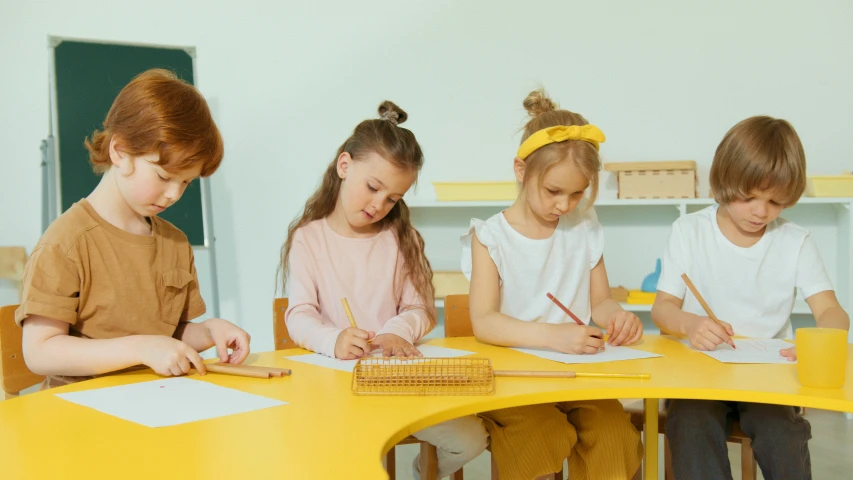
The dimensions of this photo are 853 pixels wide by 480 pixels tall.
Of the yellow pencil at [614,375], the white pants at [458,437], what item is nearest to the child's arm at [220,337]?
the white pants at [458,437]

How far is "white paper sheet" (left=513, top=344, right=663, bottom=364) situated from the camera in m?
1.34

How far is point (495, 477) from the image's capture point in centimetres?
161

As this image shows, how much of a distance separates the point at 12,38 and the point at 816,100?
371 cm

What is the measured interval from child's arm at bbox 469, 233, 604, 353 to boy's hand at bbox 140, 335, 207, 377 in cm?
58

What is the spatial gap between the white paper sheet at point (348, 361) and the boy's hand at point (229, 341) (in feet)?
0.29

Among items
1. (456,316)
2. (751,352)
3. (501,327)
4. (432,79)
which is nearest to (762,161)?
(751,352)

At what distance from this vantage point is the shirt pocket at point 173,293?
1.49 m

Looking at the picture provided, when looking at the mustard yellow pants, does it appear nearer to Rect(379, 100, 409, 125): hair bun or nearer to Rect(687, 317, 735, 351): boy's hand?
Rect(687, 317, 735, 351): boy's hand

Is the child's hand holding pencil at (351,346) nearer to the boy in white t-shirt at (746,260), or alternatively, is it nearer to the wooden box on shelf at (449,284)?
the boy in white t-shirt at (746,260)

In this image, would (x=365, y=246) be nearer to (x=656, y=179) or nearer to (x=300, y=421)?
(x=300, y=421)

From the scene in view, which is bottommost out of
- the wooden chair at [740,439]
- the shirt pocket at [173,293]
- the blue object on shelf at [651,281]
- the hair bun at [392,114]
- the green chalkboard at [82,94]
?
the wooden chair at [740,439]

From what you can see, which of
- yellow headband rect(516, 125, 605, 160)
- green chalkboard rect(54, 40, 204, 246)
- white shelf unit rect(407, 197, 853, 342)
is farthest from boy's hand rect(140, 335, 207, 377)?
white shelf unit rect(407, 197, 853, 342)

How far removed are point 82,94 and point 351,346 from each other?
222 cm

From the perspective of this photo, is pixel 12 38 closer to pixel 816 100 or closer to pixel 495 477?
pixel 495 477
